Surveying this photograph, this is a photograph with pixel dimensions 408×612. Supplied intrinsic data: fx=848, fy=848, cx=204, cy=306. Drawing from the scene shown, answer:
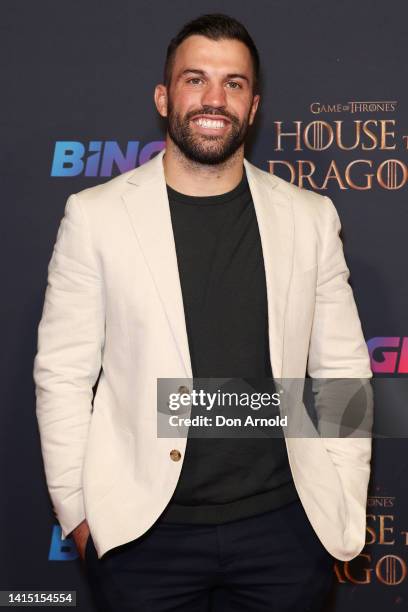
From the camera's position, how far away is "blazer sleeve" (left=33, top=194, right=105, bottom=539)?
2.44m

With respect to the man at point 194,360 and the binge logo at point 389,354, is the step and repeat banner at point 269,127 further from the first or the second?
the man at point 194,360

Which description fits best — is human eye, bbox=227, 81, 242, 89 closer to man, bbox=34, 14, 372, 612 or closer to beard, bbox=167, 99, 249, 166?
man, bbox=34, 14, 372, 612

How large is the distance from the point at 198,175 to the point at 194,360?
57 centimetres

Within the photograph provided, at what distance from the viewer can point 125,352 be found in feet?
7.98

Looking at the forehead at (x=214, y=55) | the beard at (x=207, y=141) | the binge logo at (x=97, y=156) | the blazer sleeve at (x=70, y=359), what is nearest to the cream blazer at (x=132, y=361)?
the blazer sleeve at (x=70, y=359)

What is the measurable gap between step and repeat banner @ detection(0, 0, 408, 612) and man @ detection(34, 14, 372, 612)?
1.90 feet

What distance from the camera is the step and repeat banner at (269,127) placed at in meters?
3.13

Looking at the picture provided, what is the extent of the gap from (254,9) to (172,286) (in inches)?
52.0

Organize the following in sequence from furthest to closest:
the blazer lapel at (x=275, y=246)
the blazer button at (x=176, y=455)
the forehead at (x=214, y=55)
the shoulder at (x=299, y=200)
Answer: the shoulder at (x=299, y=200)
the forehead at (x=214, y=55)
the blazer lapel at (x=275, y=246)
the blazer button at (x=176, y=455)

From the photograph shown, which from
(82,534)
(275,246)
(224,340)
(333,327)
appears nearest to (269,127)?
(275,246)

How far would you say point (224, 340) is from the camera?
7.86ft

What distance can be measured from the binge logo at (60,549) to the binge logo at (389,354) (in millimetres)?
1374

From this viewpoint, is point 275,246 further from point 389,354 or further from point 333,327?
point 389,354

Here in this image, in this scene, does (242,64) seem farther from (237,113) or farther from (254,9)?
(254,9)
